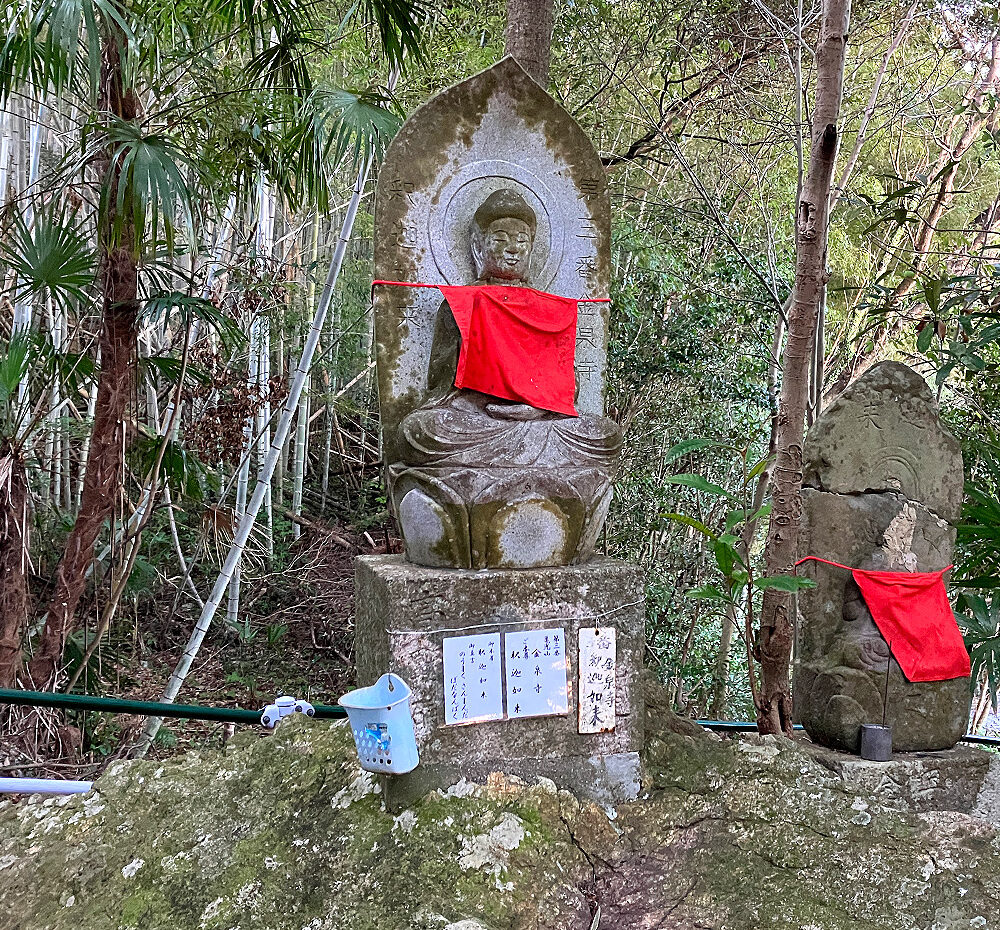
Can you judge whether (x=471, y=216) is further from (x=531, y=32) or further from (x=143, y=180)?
(x=531, y=32)

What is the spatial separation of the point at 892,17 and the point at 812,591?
4787mm

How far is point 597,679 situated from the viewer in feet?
9.34

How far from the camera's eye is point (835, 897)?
2479 mm

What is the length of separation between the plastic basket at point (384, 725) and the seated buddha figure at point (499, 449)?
49 centimetres

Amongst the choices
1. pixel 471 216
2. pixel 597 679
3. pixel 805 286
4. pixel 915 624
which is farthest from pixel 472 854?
pixel 805 286

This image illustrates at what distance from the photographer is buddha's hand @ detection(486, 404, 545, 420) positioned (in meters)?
3.00

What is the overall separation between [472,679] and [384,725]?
372 millimetres

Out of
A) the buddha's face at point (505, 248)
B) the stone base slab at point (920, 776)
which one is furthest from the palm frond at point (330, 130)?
the stone base slab at point (920, 776)

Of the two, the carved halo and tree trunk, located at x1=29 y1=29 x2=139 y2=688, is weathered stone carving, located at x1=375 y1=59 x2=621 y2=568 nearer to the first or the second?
the carved halo

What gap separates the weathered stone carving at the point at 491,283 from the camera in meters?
2.83

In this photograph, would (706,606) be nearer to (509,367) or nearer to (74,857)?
(509,367)

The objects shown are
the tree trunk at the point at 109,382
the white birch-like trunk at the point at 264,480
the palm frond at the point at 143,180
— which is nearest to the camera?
the palm frond at the point at 143,180

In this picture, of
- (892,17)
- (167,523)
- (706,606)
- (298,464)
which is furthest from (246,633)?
(892,17)

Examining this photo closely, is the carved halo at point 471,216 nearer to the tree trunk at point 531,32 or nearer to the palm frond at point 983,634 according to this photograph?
the tree trunk at point 531,32
